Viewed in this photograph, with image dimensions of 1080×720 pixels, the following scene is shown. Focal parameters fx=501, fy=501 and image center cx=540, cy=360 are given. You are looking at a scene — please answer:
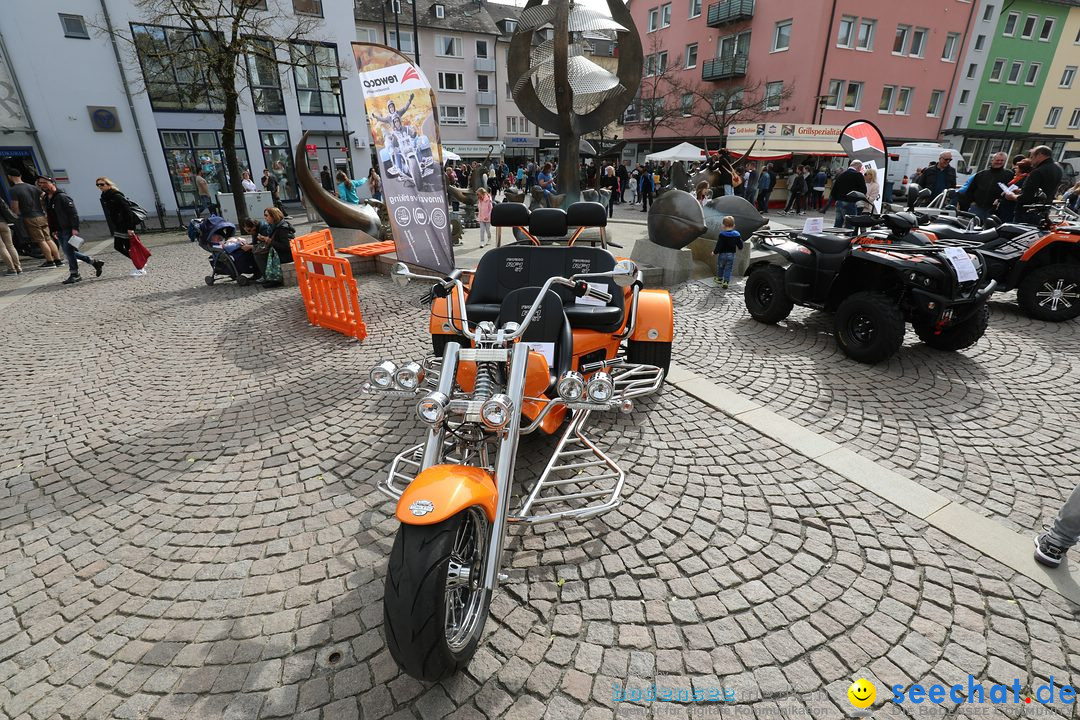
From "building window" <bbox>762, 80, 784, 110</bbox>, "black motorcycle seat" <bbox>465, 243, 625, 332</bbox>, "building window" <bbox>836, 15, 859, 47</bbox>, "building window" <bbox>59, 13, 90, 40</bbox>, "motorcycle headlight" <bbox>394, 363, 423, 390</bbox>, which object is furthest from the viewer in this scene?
"building window" <bbox>762, 80, 784, 110</bbox>

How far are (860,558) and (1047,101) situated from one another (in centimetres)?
5117

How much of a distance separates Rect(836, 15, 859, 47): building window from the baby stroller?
31761 millimetres

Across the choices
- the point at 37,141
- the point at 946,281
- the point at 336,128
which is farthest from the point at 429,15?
the point at 946,281

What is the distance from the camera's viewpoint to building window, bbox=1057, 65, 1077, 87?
35156mm

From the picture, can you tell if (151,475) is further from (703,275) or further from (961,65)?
(961,65)

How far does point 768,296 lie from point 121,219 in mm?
11284

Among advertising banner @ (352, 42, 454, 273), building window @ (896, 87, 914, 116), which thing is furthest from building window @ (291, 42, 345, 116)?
building window @ (896, 87, 914, 116)

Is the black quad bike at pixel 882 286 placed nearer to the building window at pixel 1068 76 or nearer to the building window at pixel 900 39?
the building window at pixel 900 39

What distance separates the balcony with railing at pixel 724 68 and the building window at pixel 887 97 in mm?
8127

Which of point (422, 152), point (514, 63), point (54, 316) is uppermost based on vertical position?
point (514, 63)

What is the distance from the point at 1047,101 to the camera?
116 ft

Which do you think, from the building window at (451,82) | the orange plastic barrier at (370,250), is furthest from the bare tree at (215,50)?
the building window at (451,82)

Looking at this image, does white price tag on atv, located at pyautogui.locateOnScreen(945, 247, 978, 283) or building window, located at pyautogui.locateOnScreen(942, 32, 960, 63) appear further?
building window, located at pyautogui.locateOnScreen(942, 32, 960, 63)

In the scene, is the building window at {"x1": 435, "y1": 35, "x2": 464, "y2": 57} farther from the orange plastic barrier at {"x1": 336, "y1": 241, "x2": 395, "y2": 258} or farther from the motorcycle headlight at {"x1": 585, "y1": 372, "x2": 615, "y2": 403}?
the motorcycle headlight at {"x1": 585, "y1": 372, "x2": 615, "y2": 403}
